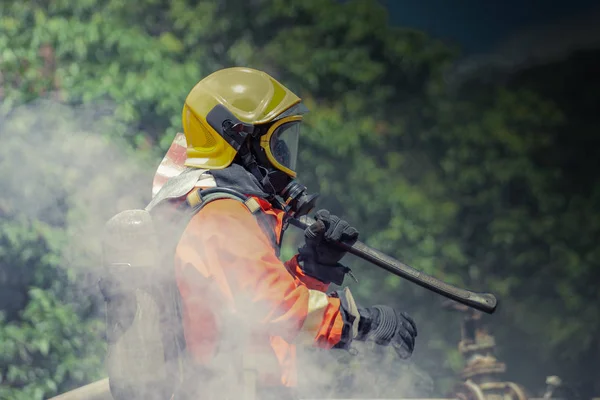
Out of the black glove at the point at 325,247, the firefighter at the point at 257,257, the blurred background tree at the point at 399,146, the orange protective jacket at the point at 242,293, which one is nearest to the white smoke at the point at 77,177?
the blurred background tree at the point at 399,146

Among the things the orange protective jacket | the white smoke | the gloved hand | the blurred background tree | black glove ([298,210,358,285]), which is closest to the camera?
the orange protective jacket

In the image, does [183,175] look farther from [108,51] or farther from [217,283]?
[108,51]

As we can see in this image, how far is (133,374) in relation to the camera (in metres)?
2.70

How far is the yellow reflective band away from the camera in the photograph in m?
2.71

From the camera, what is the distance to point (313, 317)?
2711 millimetres

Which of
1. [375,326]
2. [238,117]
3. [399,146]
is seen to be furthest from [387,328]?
[399,146]

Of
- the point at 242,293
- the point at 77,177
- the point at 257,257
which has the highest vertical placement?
the point at 257,257

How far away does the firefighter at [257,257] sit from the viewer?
2.69 m

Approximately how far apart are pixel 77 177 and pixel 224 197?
330 cm

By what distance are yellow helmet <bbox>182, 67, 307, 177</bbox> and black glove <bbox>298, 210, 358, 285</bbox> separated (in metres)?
0.24

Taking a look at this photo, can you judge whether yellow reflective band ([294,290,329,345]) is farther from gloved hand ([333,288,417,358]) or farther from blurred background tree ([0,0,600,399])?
blurred background tree ([0,0,600,399])

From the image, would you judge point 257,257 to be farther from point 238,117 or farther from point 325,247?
point 238,117

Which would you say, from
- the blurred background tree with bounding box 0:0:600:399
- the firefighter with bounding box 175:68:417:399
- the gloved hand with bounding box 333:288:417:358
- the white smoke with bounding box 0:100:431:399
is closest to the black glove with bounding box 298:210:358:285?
the firefighter with bounding box 175:68:417:399

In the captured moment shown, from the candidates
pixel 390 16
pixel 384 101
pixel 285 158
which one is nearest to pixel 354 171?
pixel 384 101
